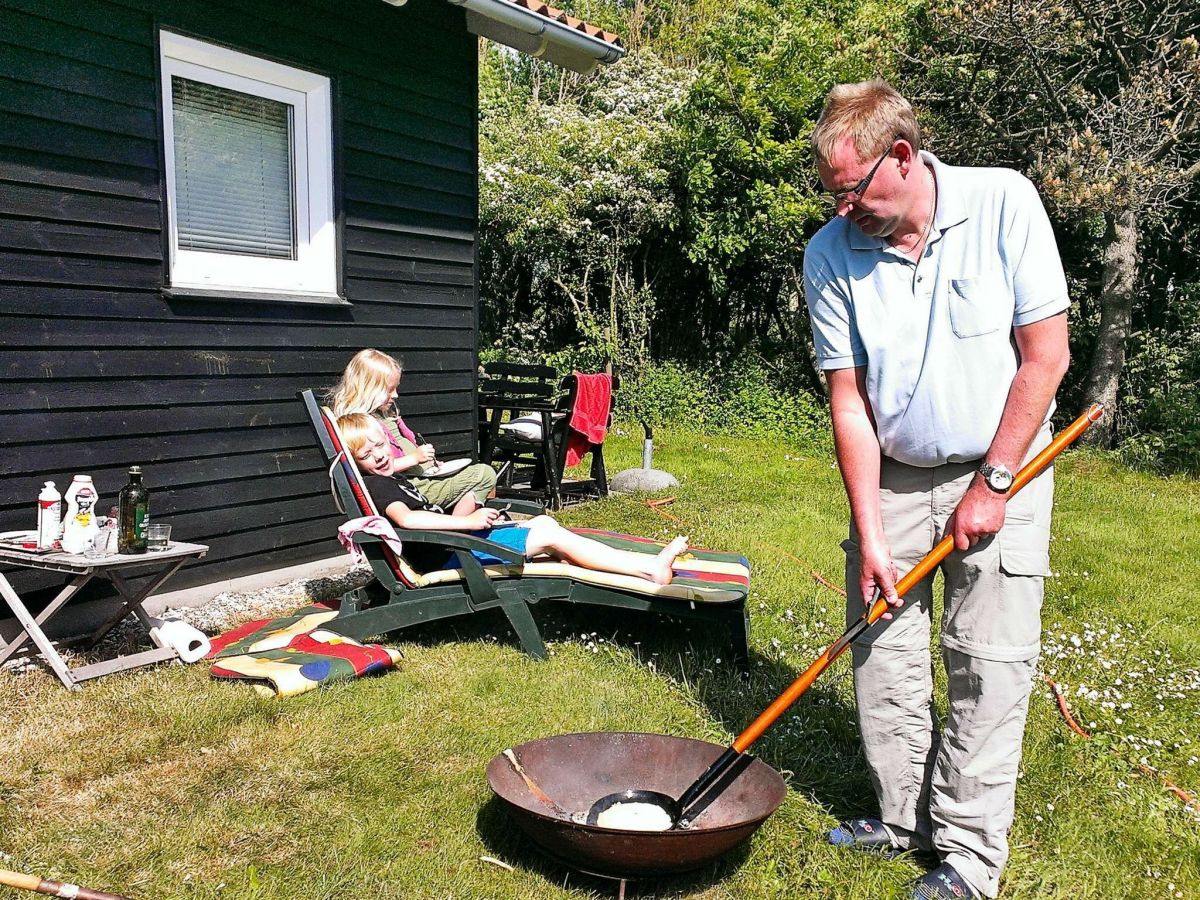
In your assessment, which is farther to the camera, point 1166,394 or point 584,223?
point 584,223

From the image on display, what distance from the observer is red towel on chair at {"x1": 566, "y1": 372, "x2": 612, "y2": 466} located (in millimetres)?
7953

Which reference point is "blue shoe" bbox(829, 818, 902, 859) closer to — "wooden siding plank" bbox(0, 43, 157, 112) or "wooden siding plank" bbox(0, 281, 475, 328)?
"wooden siding plank" bbox(0, 281, 475, 328)

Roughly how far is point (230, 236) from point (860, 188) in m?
4.06

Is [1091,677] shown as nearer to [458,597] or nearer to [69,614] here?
[458,597]

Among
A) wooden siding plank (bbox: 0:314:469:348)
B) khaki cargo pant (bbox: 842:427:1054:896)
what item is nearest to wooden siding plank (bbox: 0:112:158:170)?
wooden siding plank (bbox: 0:314:469:348)

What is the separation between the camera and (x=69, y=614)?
4582 millimetres

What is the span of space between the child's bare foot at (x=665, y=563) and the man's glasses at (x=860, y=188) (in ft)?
7.08

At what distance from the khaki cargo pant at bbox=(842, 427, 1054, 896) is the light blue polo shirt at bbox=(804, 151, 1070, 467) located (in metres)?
0.15

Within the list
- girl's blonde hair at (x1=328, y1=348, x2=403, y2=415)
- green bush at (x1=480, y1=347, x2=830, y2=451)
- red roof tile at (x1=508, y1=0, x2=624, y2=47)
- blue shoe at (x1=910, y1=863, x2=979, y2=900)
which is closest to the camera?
blue shoe at (x1=910, y1=863, x2=979, y2=900)

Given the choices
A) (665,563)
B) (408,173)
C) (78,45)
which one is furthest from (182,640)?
(408,173)

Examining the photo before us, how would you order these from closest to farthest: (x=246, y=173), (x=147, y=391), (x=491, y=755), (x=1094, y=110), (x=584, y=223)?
(x=491, y=755) < (x=147, y=391) < (x=246, y=173) < (x=1094, y=110) < (x=584, y=223)

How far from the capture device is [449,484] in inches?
193

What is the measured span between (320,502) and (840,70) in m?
8.96

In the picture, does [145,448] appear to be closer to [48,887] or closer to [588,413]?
[48,887]
